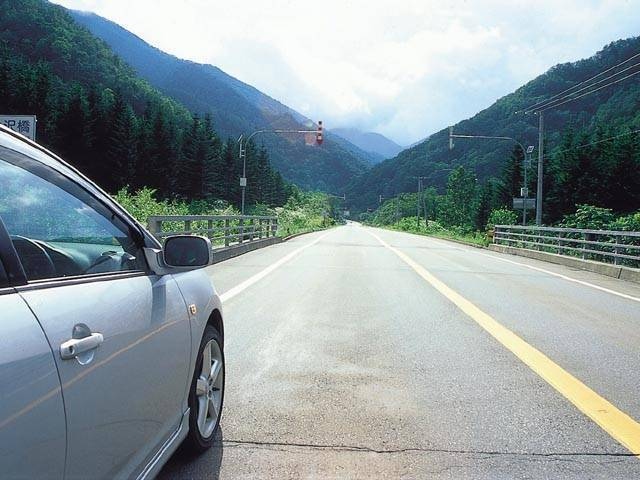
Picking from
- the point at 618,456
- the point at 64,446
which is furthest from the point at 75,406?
the point at 618,456

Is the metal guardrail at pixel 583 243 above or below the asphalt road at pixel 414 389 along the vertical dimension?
above

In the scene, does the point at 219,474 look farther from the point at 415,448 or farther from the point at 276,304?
the point at 276,304

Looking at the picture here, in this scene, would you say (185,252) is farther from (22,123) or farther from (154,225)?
(22,123)

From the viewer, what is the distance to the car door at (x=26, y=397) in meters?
1.42

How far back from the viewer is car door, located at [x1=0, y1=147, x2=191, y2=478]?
1.76 m

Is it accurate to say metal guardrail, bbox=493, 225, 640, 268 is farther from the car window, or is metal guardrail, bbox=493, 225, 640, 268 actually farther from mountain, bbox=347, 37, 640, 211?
mountain, bbox=347, 37, 640, 211

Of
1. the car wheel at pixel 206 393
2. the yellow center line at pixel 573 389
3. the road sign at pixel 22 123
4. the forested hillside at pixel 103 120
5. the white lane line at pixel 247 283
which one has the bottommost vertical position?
the white lane line at pixel 247 283

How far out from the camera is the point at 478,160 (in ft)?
382

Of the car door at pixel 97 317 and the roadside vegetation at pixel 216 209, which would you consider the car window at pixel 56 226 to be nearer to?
the car door at pixel 97 317

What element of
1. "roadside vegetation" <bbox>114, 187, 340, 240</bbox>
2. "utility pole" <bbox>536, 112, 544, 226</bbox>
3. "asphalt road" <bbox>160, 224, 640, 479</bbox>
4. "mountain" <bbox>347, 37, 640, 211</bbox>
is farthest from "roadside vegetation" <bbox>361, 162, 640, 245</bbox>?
"asphalt road" <bbox>160, 224, 640, 479</bbox>

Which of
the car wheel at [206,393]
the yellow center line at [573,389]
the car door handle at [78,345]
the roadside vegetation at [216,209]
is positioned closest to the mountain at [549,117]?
the roadside vegetation at [216,209]

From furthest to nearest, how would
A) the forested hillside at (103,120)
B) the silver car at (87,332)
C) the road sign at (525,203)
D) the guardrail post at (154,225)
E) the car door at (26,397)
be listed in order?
1. the forested hillside at (103,120)
2. the road sign at (525,203)
3. the guardrail post at (154,225)
4. the silver car at (87,332)
5. the car door at (26,397)

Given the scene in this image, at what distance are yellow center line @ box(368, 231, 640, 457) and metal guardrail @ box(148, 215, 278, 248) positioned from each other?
19.1 feet

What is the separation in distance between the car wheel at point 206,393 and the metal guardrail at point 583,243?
1332 cm
